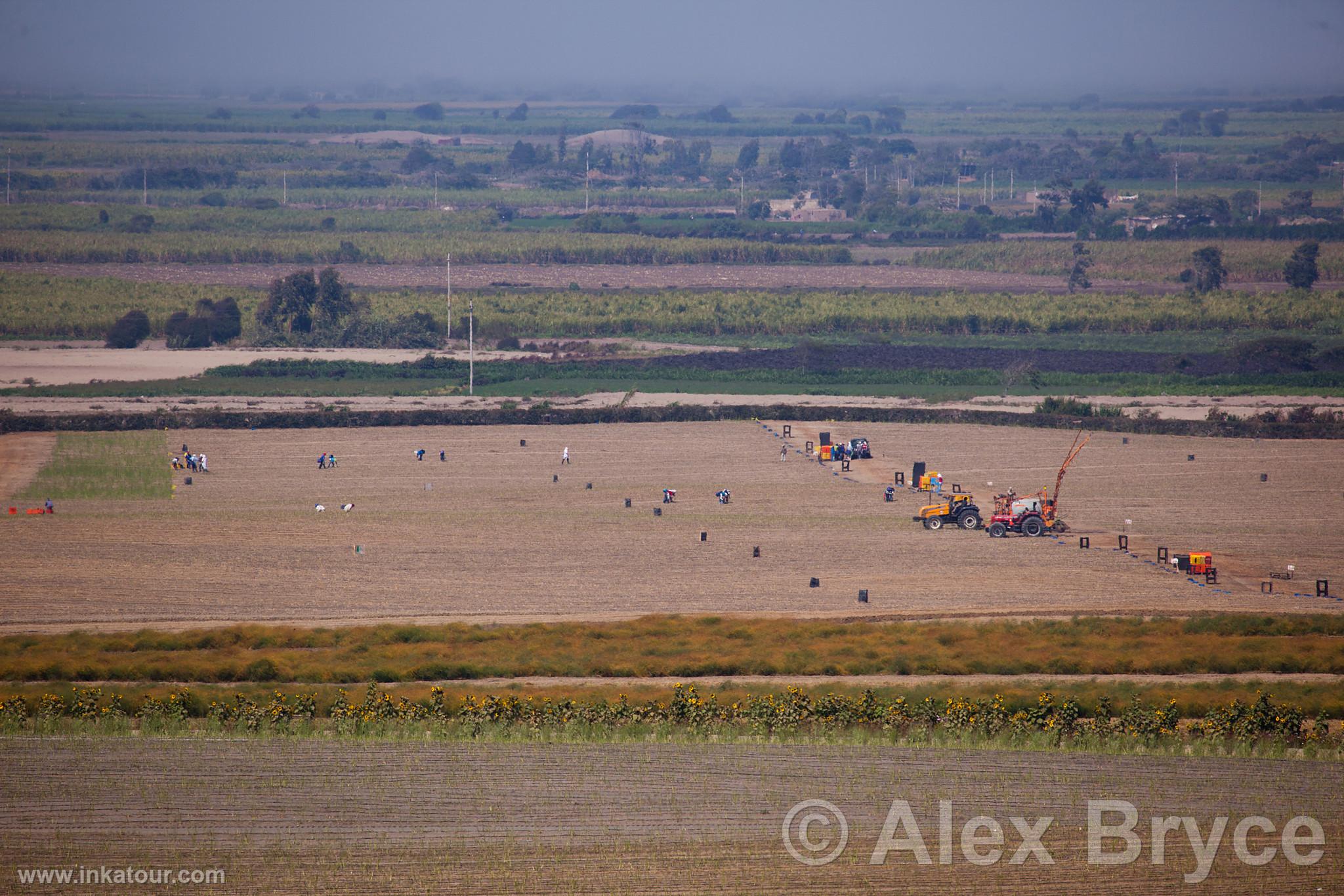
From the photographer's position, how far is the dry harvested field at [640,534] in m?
34.2

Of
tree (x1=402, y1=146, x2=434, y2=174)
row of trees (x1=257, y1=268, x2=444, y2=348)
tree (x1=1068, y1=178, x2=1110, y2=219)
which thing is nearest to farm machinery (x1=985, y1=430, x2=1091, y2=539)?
row of trees (x1=257, y1=268, x2=444, y2=348)

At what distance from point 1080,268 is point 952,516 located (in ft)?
226

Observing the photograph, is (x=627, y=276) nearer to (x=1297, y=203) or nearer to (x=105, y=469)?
(x=105, y=469)

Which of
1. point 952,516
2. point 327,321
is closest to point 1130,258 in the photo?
point 327,321

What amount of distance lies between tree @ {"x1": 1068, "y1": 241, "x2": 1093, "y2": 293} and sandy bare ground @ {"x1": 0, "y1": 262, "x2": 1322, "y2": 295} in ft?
2.54

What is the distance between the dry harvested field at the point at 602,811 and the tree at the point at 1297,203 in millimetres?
128840

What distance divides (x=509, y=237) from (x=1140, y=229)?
53.2 metres

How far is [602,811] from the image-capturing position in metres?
21.9

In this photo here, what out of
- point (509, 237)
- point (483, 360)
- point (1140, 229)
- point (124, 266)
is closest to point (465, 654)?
point (483, 360)

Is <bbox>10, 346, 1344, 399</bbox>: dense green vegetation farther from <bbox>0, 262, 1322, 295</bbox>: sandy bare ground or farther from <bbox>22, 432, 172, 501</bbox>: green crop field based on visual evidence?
<bbox>0, 262, 1322, 295</bbox>: sandy bare ground

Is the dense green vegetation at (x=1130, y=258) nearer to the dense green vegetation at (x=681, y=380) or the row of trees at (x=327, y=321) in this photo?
the dense green vegetation at (x=681, y=380)

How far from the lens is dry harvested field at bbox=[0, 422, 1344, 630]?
3425cm

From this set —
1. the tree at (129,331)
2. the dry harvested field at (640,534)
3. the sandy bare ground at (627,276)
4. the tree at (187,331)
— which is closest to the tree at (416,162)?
the sandy bare ground at (627,276)

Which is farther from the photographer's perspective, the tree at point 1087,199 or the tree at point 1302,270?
the tree at point 1087,199
